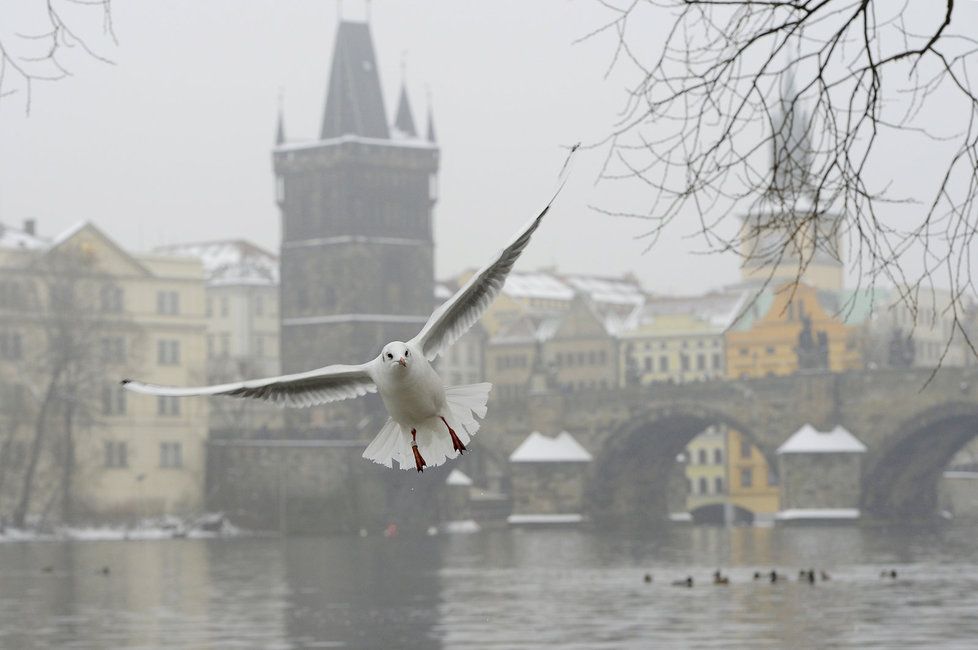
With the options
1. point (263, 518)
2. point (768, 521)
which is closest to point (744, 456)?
Answer: point (768, 521)

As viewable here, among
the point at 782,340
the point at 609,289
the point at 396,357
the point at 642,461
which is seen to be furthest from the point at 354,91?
the point at 396,357

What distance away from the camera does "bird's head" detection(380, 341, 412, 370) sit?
10.0 meters

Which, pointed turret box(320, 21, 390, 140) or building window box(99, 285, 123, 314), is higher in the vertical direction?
pointed turret box(320, 21, 390, 140)

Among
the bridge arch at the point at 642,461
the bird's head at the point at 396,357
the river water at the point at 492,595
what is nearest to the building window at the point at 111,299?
the river water at the point at 492,595

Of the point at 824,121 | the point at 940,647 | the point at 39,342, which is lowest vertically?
the point at 940,647

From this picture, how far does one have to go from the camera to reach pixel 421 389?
10.5 m

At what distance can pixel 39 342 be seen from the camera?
276 feet

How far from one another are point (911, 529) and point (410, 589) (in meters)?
36.1

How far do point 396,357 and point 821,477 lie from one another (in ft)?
248

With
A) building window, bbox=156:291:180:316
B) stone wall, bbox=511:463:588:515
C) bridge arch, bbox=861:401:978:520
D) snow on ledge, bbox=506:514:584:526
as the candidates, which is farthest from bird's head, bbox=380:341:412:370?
building window, bbox=156:291:180:316

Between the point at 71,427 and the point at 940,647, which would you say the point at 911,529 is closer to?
the point at 71,427

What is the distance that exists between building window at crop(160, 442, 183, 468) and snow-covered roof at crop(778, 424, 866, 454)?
2451 centimetres

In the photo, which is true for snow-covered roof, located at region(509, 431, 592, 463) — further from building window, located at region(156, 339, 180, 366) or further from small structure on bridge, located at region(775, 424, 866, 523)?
building window, located at region(156, 339, 180, 366)

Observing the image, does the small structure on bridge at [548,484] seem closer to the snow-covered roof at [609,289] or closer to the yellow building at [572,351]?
the yellow building at [572,351]
